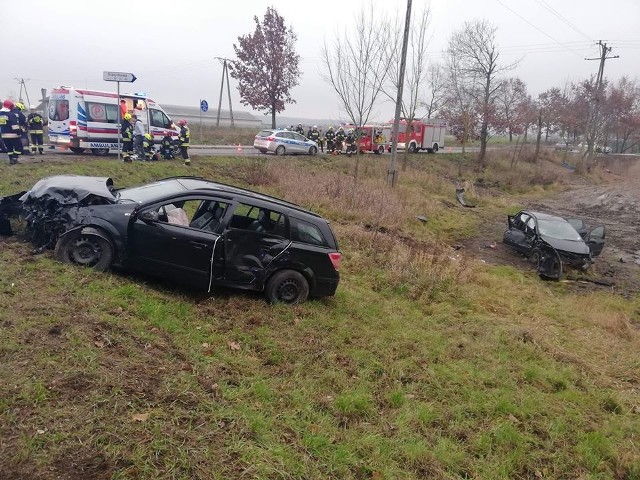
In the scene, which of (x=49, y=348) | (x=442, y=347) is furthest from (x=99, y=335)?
(x=442, y=347)

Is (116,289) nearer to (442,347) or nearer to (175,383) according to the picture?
(175,383)

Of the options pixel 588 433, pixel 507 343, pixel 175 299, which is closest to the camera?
pixel 588 433

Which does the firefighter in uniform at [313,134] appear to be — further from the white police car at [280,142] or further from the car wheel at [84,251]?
the car wheel at [84,251]

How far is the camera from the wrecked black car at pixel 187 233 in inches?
239

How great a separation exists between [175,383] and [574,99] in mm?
59308

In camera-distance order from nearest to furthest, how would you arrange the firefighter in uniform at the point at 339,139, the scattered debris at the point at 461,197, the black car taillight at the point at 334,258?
the black car taillight at the point at 334,258 < the scattered debris at the point at 461,197 < the firefighter in uniform at the point at 339,139

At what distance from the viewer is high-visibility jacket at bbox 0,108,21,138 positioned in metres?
12.8

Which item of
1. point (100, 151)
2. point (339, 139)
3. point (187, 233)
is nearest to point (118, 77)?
point (100, 151)

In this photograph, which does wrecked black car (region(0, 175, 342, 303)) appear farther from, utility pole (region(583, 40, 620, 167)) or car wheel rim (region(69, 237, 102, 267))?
utility pole (region(583, 40, 620, 167))

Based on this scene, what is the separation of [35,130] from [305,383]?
1467cm

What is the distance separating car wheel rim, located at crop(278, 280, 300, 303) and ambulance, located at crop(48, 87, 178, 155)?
12.5 metres

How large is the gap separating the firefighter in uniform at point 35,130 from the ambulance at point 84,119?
3.47 feet

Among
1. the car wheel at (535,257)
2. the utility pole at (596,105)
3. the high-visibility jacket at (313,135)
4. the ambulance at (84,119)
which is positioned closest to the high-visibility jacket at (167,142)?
the ambulance at (84,119)

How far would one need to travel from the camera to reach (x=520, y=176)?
33.3 m
